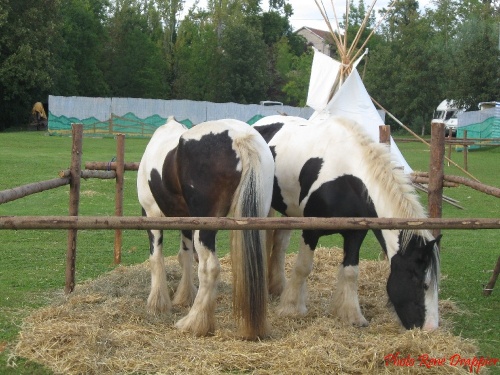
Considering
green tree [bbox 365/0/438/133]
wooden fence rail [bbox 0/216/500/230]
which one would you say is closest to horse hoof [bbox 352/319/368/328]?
wooden fence rail [bbox 0/216/500/230]

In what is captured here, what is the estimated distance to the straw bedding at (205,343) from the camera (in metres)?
4.66

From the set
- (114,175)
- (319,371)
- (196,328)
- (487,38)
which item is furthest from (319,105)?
(487,38)

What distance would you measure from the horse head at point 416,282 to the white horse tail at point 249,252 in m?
1.04

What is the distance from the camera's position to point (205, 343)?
205 inches

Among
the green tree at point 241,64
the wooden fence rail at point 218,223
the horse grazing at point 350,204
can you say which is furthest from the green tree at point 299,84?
the wooden fence rail at point 218,223

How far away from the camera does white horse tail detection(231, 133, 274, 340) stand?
17.1ft

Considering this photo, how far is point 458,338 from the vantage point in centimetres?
516

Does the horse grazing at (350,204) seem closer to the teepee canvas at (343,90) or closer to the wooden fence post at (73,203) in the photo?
the teepee canvas at (343,90)

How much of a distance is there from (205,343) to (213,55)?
5018 centimetres

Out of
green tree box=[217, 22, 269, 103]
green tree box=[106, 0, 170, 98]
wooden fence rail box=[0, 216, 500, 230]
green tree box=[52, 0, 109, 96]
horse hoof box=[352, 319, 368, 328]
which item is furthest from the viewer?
green tree box=[217, 22, 269, 103]

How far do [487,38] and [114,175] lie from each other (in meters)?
37.3

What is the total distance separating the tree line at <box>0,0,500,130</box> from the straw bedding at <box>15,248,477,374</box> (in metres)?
34.7

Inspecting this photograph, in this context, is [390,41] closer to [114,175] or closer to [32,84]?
[32,84]

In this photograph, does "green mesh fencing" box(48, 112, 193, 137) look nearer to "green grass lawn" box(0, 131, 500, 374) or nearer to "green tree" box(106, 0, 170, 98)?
"green tree" box(106, 0, 170, 98)
